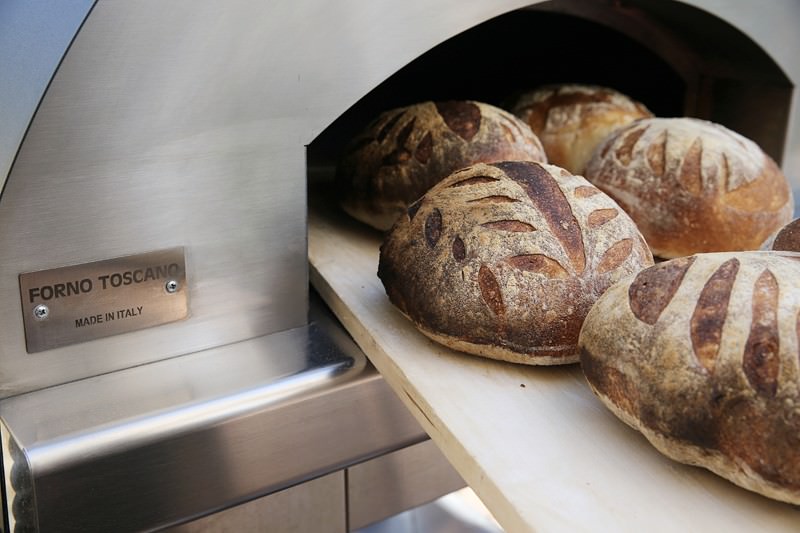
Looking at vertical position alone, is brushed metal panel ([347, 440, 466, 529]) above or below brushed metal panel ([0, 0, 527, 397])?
below

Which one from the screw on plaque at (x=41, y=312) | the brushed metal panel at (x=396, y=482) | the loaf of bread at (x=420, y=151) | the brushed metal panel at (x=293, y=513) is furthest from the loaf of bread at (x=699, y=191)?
the screw on plaque at (x=41, y=312)

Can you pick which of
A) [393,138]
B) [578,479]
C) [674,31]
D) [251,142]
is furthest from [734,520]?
[674,31]

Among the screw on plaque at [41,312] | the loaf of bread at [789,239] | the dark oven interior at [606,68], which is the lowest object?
the screw on plaque at [41,312]

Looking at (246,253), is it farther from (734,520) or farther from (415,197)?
(734,520)

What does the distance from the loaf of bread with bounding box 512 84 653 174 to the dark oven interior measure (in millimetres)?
81

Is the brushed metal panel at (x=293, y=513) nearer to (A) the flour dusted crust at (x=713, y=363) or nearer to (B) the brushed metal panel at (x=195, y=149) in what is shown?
(B) the brushed metal panel at (x=195, y=149)

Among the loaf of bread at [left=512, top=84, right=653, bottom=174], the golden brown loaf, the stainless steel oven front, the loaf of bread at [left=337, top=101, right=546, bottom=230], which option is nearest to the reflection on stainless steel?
the stainless steel oven front

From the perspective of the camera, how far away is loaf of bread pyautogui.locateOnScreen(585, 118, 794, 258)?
0.98m

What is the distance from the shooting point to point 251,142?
0.77 metres

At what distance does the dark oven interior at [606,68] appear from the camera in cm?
122

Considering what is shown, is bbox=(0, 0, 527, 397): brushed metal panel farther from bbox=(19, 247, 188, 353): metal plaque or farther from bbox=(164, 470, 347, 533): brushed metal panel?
bbox=(164, 470, 347, 533): brushed metal panel

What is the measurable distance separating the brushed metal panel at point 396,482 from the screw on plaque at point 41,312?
0.36 metres

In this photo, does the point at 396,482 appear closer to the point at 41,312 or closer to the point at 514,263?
the point at 514,263

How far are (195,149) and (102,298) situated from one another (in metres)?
0.17
